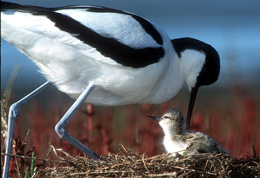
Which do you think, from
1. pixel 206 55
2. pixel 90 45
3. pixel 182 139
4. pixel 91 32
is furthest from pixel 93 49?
pixel 206 55

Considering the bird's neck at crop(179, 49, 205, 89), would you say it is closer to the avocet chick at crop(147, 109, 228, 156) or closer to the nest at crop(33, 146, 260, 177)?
the avocet chick at crop(147, 109, 228, 156)

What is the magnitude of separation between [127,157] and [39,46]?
48.3 inches

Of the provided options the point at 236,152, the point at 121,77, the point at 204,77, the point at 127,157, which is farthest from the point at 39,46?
the point at 236,152

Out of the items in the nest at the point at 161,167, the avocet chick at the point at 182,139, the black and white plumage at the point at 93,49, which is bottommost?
the nest at the point at 161,167

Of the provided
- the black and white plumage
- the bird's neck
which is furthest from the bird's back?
the bird's neck

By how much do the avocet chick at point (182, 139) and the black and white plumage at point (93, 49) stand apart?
34 centimetres

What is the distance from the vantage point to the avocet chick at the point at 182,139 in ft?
13.4

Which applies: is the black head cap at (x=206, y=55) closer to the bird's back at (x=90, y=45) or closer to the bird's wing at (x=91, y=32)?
the bird's back at (x=90, y=45)

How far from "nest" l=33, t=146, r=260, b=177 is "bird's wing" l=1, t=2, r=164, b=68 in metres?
0.88

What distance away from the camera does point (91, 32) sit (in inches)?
163

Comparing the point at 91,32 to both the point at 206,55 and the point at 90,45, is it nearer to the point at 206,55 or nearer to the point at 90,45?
the point at 90,45

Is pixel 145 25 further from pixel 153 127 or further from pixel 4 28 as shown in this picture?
pixel 153 127

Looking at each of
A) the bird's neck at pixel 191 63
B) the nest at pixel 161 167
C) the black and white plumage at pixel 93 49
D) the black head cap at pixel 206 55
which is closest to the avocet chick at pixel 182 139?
the nest at pixel 161 167

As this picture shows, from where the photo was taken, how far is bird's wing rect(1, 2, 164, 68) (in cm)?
413
